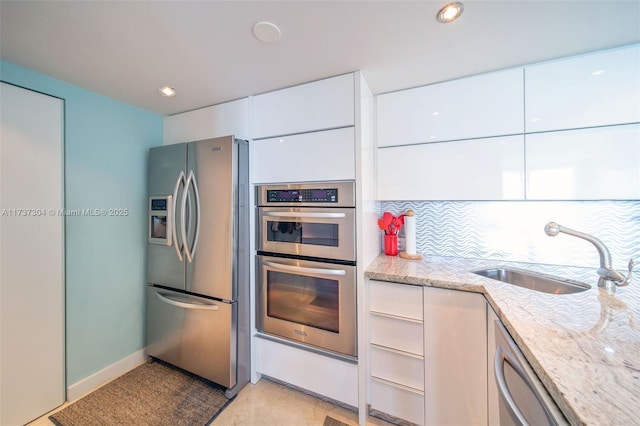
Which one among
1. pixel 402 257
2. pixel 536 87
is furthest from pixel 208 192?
pixel 536 87

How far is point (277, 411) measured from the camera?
1.52 meters

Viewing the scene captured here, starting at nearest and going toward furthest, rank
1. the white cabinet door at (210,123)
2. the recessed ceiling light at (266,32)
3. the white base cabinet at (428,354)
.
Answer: the recessed ceiling light at (266,32), the white base cabinet at (428,354), the white cabinet door at (210,123)

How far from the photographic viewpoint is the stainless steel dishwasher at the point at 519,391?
59 cm

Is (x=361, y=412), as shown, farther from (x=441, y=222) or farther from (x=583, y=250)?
(x=583, y=250)

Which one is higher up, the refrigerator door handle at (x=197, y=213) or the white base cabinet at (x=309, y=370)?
the refrigerator door handle at (x=197, y=213)

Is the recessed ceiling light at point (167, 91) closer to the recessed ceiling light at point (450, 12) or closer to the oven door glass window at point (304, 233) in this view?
the oven door glass window at point (304, 233)

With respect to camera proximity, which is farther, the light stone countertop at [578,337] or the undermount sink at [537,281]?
the undermount sink at [537,281]

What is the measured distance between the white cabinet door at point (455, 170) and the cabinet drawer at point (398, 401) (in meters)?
1.26

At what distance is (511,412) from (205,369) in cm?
186

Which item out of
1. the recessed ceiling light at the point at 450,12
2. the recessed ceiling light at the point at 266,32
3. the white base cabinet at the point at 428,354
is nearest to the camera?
the recessed ceiling light at the point at 450,12

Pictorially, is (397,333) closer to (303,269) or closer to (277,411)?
(303,269)

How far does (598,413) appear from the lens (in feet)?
1.50

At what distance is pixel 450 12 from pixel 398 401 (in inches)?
83.9

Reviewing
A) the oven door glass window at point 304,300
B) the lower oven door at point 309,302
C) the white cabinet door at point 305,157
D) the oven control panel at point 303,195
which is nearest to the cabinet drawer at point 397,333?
the lower oven door at point 309,302
